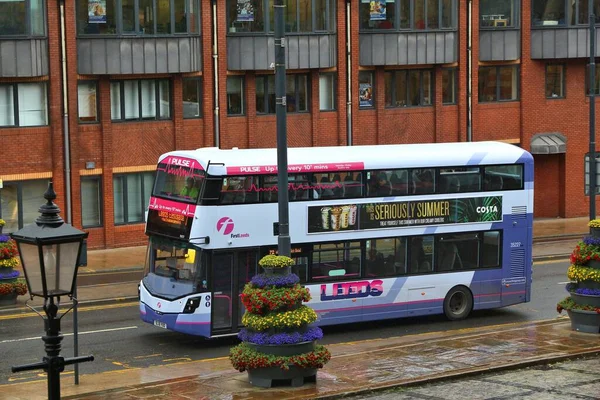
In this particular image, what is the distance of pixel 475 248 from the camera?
87.4 feet

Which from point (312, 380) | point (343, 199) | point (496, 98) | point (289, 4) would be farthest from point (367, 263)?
point (496, 98)

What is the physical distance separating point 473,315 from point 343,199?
5.25 m

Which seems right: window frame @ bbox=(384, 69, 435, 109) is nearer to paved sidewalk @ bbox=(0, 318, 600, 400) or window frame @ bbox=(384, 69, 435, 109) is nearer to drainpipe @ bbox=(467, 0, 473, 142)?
drainpipe @ bbox=(467, 0, 473, 142)

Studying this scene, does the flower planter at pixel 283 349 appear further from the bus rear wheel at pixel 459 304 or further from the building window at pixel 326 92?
the building window at pixel 326 92

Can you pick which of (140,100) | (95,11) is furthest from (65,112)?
(95,11)

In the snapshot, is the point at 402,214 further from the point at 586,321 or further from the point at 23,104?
the point at 23,104

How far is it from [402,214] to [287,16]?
18.4 meters

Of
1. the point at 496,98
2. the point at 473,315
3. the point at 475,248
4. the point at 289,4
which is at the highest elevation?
the point at 289,4

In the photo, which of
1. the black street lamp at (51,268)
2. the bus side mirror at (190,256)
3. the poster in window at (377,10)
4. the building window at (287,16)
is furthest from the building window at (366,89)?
the black street lamp at (51,268)

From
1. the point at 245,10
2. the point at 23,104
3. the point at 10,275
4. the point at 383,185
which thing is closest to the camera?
the point at 383,185

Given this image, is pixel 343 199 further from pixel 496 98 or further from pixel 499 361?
pixel 496 98

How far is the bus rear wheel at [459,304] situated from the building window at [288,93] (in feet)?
57.7

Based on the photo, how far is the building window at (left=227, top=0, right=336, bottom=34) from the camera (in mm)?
41531

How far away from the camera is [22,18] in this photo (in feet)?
122
